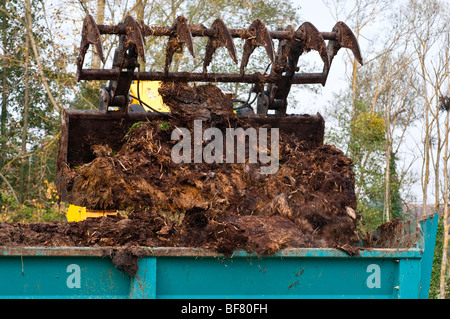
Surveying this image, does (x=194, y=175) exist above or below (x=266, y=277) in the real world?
above

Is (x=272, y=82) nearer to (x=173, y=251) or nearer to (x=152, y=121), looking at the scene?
(x=152, y=121)

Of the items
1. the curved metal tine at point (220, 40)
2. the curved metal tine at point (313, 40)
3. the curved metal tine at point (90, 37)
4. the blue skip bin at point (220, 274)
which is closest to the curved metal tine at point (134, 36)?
the curved metal tine at point (90, 37)

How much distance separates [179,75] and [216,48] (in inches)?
15.1

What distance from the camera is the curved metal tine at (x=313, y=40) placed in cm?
437

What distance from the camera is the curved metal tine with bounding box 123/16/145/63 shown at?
13.1 feet

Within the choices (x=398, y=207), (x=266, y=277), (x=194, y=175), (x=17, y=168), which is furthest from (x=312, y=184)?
(x=398, y=207)

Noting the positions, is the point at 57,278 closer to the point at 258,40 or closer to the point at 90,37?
the point at 90,37

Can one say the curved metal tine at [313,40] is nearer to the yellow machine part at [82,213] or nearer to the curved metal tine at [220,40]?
the curved metal tine at [220,40]

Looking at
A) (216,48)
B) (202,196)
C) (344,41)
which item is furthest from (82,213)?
(344,41)

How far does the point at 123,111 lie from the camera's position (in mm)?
4566

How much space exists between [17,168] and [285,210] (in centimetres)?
1746

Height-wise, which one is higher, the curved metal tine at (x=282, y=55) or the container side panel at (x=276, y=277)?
the curved metal tine at (x=282, y=55)

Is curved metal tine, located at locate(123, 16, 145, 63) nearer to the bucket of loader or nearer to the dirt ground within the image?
the bucket of loader

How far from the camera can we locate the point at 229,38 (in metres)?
4.19
